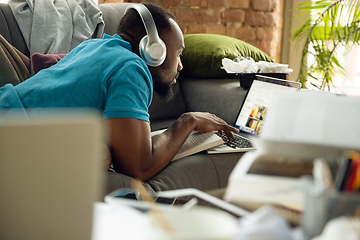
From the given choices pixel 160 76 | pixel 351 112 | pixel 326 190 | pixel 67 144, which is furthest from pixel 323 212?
pixel 160 76

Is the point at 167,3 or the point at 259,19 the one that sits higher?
the point at 167,3

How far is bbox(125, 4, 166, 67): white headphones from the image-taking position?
114 centimetres

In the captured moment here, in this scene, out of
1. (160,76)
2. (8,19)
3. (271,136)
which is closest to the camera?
(271,136)

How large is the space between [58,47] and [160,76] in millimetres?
618

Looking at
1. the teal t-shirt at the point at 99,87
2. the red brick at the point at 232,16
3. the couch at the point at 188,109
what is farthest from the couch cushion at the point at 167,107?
the red brick at the point at 232,16

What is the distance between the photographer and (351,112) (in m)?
0.45

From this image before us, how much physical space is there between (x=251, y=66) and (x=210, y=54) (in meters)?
0.30

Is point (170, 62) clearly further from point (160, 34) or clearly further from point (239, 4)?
point (239, 4)

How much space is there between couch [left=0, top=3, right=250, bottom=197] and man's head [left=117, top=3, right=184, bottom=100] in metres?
0.32

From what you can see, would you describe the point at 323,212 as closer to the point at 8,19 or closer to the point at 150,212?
the point at 150,212

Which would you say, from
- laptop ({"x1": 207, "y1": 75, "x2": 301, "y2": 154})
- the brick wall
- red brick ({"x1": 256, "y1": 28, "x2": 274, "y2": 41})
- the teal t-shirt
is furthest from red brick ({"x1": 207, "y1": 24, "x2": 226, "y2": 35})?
the teal t-shirt

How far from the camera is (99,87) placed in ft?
3.37

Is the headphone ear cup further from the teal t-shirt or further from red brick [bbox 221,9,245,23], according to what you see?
red brick [bbox 221,9,245,23]

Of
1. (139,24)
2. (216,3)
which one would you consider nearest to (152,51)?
(139,24)
